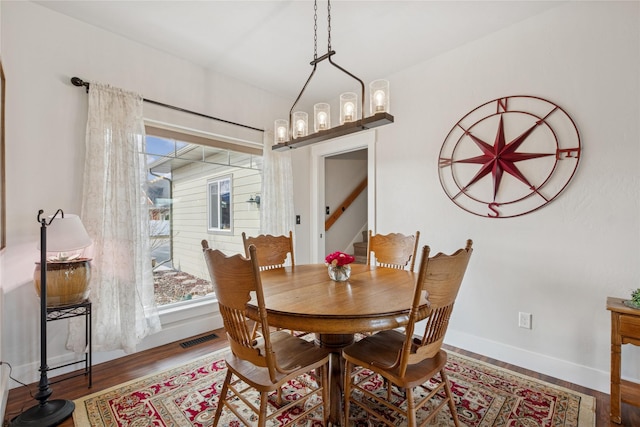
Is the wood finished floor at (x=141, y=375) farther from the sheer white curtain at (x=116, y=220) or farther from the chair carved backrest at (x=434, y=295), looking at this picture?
the chair carved backrest at (x=434, y=295)

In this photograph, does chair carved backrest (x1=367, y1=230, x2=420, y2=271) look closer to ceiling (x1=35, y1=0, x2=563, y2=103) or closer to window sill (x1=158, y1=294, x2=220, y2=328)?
window sill (x1=158, y1=294, x2=220, y2=328)

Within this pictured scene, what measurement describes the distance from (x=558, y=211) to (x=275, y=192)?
2.71m

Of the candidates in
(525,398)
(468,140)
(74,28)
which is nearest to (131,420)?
(525,398)

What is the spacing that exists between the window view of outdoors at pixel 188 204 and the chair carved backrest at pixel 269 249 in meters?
1.06

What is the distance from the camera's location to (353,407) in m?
1.86

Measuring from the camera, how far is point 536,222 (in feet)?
7.79

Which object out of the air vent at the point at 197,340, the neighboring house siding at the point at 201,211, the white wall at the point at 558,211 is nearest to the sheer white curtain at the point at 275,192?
the neighboring house siding at the point at 201,211

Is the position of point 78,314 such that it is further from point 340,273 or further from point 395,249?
point 395,249

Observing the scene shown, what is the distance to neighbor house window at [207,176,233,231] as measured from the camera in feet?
11.6

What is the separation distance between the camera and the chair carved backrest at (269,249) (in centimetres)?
255

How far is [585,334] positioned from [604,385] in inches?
12.8

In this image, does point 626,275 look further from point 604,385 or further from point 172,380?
point 172,380

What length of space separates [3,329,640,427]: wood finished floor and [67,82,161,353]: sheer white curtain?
0.16 meters

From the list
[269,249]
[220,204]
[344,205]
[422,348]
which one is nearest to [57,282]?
[269,249]
